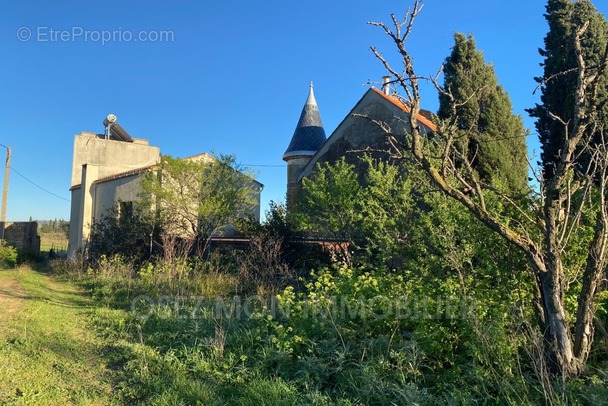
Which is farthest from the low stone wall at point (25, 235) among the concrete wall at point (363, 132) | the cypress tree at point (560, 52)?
the cypress tree at point (560, 52)

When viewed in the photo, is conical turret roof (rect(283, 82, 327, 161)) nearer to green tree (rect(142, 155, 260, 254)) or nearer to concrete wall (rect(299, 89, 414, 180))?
concrete wall (rect(299, 89, 414, 180))

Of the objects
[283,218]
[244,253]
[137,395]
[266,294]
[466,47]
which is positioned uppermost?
[466,47]

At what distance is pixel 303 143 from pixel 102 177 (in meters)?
10.1

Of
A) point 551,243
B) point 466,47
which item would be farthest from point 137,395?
point 466,47

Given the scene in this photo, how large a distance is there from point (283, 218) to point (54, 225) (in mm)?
44905

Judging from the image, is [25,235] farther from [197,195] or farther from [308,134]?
[308,134]

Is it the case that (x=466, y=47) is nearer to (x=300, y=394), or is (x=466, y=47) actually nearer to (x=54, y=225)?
(x=300, y=394)

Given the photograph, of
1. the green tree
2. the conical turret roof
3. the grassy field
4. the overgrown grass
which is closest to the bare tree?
the overgrown grass

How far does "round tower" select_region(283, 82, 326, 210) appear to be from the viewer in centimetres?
2264

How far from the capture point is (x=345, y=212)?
454 inches

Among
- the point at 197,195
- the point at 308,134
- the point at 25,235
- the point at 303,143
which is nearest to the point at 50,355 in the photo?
the point at 197,195

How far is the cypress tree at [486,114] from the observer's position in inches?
458

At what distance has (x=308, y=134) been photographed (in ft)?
76.3

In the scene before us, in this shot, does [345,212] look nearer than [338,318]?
No
